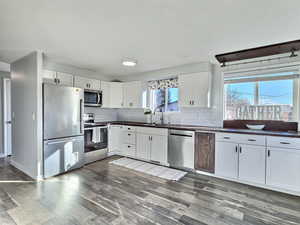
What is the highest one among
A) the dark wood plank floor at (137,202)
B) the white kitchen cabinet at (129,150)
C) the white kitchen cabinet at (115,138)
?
the white kitchen cabinet at (115,138)

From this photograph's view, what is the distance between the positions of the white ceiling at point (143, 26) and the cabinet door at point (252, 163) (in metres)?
1.74

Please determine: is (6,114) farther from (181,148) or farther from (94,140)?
(181,148)

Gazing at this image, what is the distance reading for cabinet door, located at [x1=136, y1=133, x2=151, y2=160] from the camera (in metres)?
3.87

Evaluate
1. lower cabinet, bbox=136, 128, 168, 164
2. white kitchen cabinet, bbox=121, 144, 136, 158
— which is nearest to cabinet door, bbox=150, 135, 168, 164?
lower cabinet, bbox=136, 128, 168, 164

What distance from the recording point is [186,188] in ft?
8.59

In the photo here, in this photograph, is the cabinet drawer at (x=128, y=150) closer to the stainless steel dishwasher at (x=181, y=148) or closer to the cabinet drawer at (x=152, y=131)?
the cabinet drawer at (x=152, y=131)

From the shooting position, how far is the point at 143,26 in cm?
206

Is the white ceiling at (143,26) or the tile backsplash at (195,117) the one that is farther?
the tile backsplash at (195,117)

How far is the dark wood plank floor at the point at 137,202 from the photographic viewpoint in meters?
1.85

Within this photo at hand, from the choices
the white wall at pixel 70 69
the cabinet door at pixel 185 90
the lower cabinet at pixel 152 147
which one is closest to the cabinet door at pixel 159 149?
the lower cabinet at pixel 152 147

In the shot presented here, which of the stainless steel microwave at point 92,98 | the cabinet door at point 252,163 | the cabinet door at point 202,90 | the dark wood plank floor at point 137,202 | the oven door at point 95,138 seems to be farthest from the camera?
the stainless steel microwave at point 92,98

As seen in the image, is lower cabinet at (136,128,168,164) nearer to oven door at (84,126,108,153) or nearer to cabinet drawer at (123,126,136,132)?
cabinet drawer at (123,126,136,132)

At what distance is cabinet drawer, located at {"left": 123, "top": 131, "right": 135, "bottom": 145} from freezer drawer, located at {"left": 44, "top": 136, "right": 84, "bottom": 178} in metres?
1.13

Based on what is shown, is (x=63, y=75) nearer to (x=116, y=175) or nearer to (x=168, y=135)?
(x=116, y=175)
